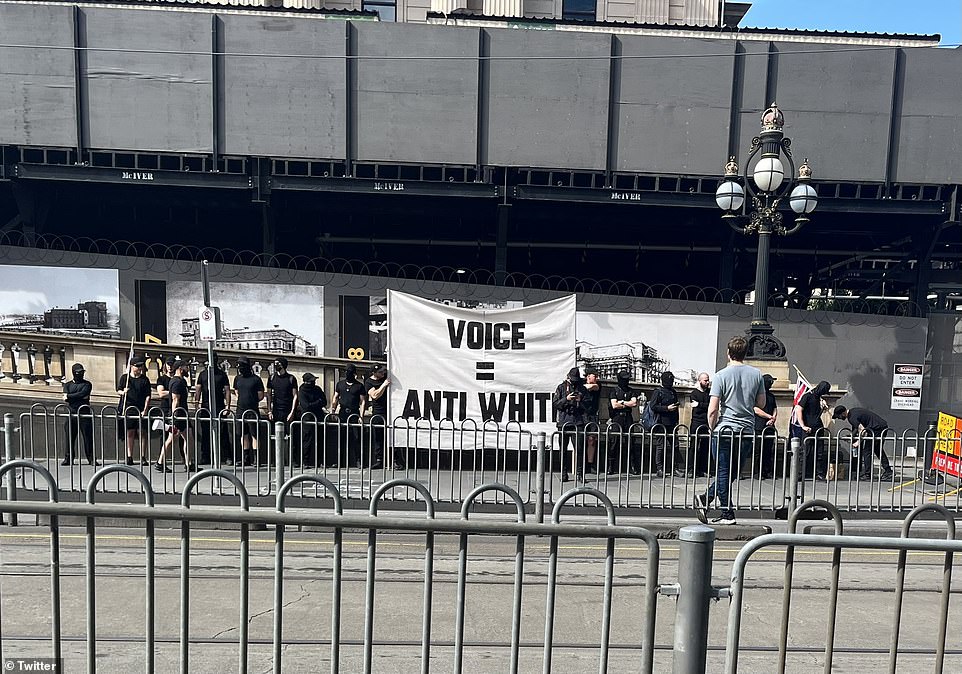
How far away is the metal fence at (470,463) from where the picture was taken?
8.21m

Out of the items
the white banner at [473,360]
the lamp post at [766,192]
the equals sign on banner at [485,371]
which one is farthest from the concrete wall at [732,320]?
the equals sign on banner at [485,371]

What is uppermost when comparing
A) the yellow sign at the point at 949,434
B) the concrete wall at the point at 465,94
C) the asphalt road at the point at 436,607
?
the concrete wall at the point at 465,94

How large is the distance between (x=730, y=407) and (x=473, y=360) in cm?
356

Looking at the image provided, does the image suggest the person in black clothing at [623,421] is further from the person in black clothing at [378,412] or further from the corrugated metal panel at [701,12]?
the corrugated metal panel at [701,12]

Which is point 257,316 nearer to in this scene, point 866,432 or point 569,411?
point 569,411

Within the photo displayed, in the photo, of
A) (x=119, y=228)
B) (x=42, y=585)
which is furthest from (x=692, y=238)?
(x=42, y=585)

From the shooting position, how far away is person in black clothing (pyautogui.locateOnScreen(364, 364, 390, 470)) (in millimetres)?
9344

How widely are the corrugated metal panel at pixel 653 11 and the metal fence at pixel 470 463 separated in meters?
19.2

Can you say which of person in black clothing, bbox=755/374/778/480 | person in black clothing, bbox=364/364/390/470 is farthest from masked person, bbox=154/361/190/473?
person in black clothing, bbox=755/374/778/480

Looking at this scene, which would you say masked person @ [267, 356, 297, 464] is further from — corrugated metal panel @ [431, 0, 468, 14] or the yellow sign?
corrugated metal panel @ [431, 0, 468, 14]

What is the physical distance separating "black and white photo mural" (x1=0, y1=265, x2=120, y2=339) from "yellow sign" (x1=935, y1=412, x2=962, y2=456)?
16.4 meters

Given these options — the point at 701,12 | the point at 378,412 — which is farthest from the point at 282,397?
the point at 701,12

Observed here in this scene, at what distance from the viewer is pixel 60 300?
48.7ft

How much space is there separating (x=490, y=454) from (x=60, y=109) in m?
13.2
